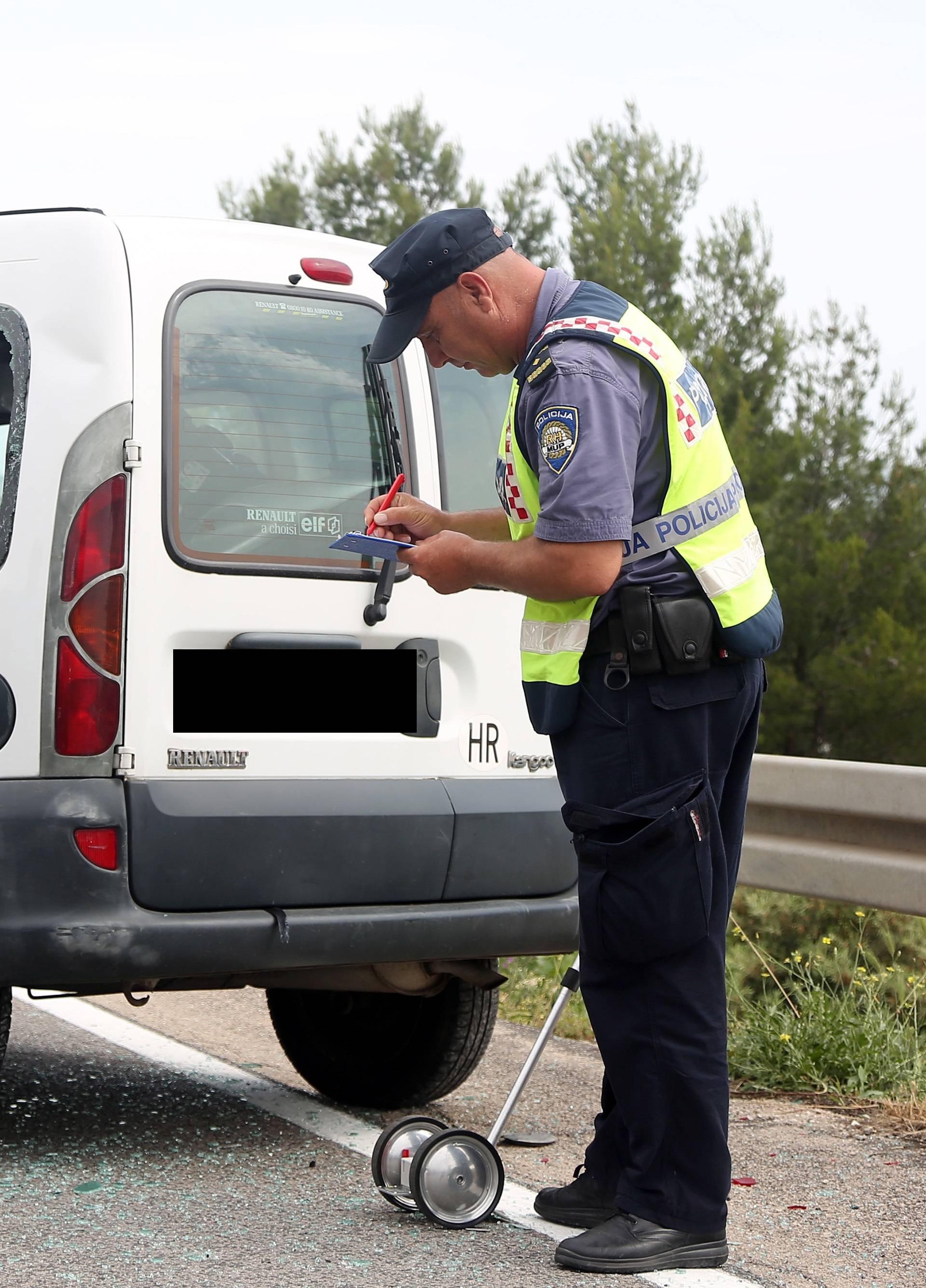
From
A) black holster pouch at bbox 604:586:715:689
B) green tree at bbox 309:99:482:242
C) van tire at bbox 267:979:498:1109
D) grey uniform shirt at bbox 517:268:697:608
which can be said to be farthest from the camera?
green tree at bbox 309:99:482:242

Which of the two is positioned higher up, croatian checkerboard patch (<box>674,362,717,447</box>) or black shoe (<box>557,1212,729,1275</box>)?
croatian checkerboard patch (<box>674,362,717,447</box>)

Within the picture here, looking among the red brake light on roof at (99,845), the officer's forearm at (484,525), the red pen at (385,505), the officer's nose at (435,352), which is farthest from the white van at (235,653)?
the officer's nose at (435,352)

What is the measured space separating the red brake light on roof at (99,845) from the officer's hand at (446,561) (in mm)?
876

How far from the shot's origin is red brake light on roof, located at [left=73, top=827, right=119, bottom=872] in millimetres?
3400

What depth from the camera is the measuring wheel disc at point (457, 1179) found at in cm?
321

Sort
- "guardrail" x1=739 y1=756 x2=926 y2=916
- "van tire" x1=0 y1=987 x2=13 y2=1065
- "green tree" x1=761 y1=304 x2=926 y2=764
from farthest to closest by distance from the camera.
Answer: "green tree" x1=761 y1=304 x2=926 y2=764, "guardrail" x1=739 y1=756 x2=926 y2=916, "van tire" x1=0 y1=987 x2=13 y2=1065

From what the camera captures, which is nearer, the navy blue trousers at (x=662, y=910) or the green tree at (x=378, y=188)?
the navy blue trousers at (x=662, y=910)

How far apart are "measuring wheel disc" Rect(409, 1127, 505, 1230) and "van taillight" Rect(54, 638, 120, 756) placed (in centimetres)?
105

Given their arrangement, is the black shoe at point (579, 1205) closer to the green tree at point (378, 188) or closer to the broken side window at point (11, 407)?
the broken side window at point (11, 407)

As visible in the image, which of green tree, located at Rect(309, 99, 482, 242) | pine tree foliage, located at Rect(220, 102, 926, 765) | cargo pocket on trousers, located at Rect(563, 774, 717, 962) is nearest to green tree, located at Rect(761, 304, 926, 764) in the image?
pine tree foliage, located at Rect(220, 102, 926, 765)

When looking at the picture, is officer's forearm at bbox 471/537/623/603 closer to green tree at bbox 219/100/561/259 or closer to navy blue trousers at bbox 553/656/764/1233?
navy blue trousers at bbox 553/656/764/1233

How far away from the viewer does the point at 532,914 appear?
381 cm

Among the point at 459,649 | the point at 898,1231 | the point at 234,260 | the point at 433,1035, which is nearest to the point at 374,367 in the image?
the point at 234,260

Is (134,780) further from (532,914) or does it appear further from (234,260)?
(234,260)
